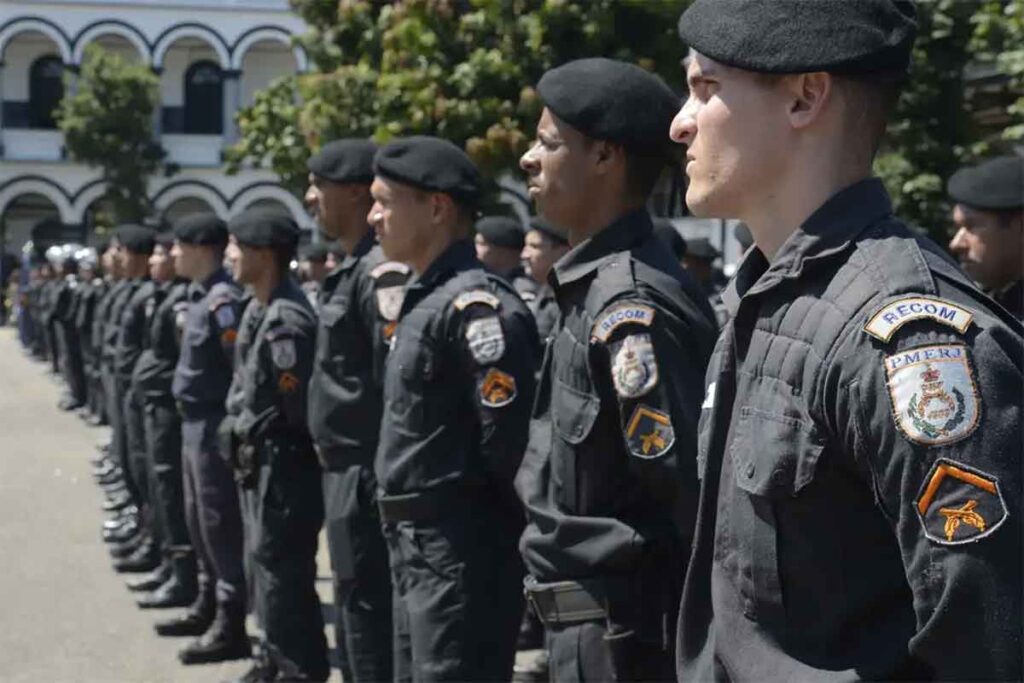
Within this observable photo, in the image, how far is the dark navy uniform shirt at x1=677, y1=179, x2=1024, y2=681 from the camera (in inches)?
72.8

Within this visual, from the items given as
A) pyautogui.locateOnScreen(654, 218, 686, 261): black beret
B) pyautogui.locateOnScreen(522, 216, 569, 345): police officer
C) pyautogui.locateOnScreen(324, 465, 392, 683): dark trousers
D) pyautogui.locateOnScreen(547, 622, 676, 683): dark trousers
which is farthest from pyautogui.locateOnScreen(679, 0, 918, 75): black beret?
pyautogui.locateOnScreen(522, 216, 569, 345): police officer

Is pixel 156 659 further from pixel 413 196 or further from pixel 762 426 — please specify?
pixel 762 426

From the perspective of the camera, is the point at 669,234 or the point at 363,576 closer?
the point at 363,576

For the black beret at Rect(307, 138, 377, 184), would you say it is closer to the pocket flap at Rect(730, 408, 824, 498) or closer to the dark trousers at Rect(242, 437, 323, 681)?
the dark trousers at Rect(242, 437, 323, 681)

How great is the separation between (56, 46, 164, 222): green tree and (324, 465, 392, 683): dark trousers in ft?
105

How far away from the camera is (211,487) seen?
7.37 m

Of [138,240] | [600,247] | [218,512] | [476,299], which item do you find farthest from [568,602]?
[138,240]

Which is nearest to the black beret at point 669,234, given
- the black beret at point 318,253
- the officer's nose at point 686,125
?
the officer's nose at point 686,125

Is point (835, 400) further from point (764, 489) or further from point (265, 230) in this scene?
point (265, 230)

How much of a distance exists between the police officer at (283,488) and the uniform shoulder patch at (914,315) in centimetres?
443

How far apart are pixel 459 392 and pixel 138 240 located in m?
8.18

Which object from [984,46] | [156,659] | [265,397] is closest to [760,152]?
[265,397]

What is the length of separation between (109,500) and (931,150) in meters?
7.07

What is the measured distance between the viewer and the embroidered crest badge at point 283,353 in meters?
6.22
